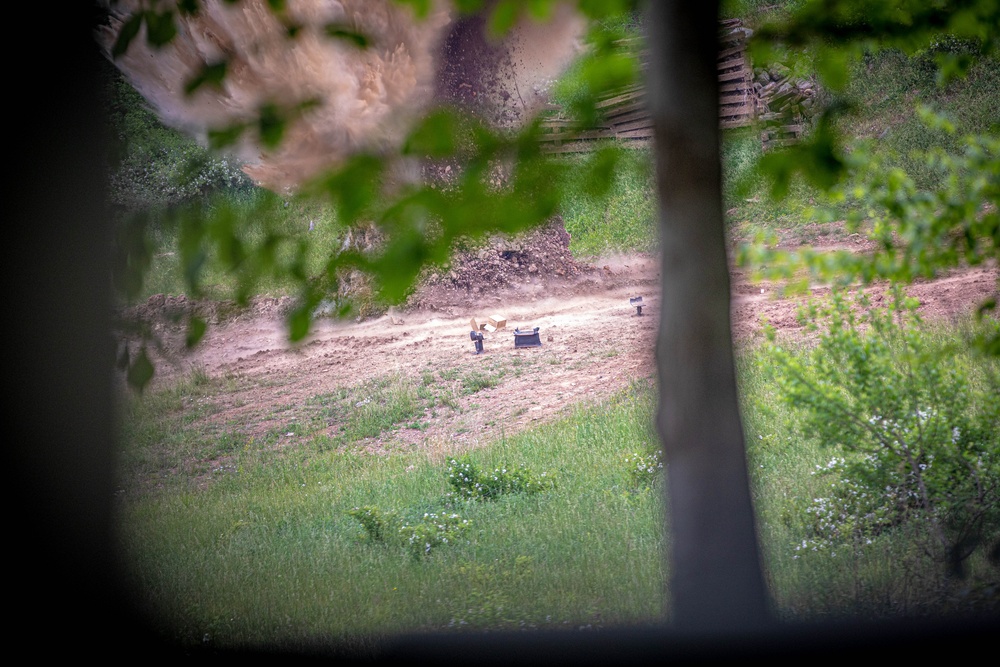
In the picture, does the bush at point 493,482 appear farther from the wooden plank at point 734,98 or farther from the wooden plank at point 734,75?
the wooden plank at point 734,75

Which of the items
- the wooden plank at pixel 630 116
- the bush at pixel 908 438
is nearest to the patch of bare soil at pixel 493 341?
the wooden plank at pixel 630 116

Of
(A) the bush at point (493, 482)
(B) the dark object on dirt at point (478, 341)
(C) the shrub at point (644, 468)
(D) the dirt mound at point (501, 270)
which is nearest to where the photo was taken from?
(C) the shrub at point (644, 468)

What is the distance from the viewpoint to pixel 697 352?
2.62 meters

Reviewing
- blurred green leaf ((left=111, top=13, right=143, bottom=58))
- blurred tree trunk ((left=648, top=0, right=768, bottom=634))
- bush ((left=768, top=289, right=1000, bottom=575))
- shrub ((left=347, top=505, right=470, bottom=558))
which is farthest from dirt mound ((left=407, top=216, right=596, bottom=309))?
blurred green leaf ((left=111, top=13, right=143, bottom=58))

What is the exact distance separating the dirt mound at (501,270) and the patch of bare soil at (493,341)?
1 centimetres

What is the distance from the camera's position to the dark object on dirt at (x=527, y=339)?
816 cm

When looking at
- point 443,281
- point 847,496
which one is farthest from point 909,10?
point 443,281

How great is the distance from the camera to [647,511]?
16.1ft

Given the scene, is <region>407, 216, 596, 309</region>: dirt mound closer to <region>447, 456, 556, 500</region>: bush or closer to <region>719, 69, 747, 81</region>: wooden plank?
<region>719, 69, 747, 81</region>: wooden plank

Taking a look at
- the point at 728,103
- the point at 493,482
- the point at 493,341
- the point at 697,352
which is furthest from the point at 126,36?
the point at 728,103

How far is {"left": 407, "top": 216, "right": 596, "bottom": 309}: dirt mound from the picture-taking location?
31.7 feet

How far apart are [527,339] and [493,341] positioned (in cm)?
43

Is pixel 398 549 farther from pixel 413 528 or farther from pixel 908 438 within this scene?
pixel 908 438

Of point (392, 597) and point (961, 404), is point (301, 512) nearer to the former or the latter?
point (392, 597)
